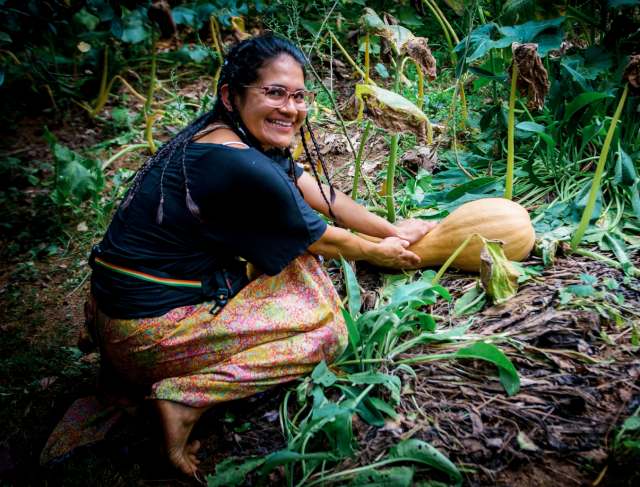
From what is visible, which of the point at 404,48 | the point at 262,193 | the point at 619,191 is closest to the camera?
the point at 262,193

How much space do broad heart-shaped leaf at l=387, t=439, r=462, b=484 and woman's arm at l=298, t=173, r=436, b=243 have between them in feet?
3.28

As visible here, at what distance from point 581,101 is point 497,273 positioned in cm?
95

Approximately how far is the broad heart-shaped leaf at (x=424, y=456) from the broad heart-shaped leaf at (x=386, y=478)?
4cm

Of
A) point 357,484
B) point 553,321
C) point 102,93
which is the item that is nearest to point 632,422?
point 553,321

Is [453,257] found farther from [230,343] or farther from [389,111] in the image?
[230,343]

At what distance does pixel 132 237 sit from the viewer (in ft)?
5.63

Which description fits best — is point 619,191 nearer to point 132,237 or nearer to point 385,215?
point 385,215

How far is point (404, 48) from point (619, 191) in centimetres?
130

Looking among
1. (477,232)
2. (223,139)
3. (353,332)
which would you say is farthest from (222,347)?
(477,232)

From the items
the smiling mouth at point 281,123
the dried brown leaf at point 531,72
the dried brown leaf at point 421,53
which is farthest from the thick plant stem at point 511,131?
the smiling mouth at point 281,123

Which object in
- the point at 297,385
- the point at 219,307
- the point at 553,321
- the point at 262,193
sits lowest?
the point at 297,385

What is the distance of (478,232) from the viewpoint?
86.4 inches

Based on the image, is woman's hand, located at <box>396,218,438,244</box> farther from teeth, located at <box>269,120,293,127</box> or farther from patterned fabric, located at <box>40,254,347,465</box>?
teeth, located at <box>269,120,293,127</box>

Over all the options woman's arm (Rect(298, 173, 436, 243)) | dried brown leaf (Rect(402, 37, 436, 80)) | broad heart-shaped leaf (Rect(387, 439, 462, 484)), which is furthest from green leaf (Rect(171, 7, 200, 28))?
broad heart-shaped leaf (Rect(387, 439, 462, 484))
